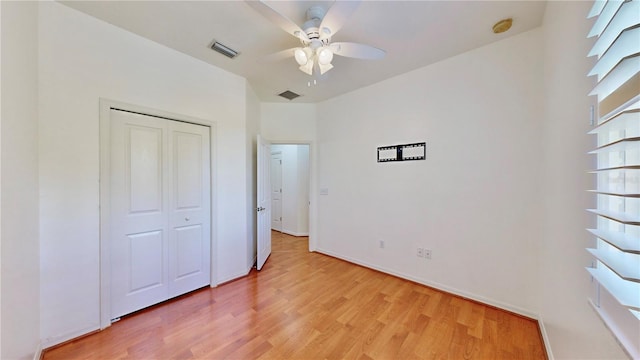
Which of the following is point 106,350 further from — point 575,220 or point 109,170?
point 575,220

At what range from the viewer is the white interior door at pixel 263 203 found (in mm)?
3173

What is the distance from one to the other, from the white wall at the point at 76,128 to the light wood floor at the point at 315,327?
0.35 m

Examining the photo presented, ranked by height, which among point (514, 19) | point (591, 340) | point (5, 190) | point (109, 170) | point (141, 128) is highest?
point (514, 19)

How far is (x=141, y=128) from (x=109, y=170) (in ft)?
1.58

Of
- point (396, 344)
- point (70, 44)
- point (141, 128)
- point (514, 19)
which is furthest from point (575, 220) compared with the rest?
point (70, 44)

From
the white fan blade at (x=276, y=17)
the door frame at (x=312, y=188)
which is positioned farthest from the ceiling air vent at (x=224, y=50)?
the door frame at (x=312, y=188)

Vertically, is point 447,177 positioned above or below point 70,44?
below

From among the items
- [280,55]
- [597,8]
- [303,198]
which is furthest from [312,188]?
[597,8]

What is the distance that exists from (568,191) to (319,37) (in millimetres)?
1946

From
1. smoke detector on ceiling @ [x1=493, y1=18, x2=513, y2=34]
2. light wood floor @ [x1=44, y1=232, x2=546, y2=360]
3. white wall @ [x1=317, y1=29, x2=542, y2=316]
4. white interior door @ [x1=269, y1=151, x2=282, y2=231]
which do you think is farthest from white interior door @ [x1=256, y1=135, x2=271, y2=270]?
smoke detector on ceiling @ [x1=493, y1=18, x2=513, y2=34]

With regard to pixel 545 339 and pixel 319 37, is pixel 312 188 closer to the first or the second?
pixel 319 37

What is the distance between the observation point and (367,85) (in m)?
3.21

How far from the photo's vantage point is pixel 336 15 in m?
1.44

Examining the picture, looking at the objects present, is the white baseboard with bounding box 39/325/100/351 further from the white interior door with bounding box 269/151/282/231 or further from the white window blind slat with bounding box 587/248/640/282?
the white interior door with bounding box 269/151/282/231
